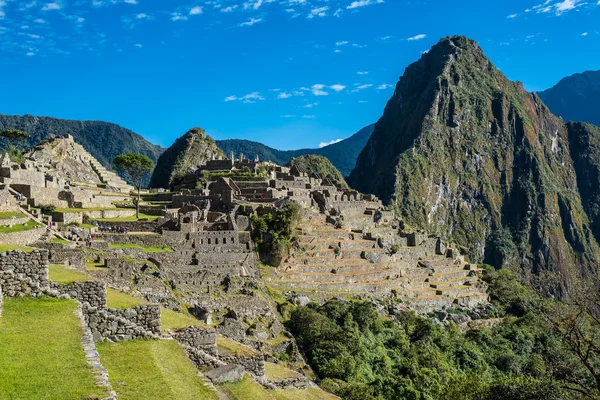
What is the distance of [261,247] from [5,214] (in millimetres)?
19957

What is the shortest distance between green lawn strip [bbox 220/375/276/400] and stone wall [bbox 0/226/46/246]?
1705 centimetres

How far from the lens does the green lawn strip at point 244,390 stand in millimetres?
11266

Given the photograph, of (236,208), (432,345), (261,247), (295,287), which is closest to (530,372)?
(432,345)

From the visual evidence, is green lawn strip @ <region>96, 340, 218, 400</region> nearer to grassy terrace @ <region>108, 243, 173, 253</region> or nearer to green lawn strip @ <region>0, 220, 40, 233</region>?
green lawn strip @ <region>0, 220, 40, 233</region>

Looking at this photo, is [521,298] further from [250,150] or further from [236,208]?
[250,150]

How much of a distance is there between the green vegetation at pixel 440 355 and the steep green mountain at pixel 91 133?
115 meters

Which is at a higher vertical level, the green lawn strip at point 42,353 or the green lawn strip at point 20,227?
the green lawn strip at point 20,227

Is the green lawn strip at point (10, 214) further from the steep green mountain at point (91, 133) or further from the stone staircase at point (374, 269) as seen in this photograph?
the steep green mountain at point (91, 133)

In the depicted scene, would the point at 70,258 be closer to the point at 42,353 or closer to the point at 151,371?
the point at 151,371

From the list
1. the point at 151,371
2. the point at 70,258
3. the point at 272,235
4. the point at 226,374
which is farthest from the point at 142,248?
the point at 151,371

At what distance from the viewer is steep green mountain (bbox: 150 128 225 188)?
363 feet

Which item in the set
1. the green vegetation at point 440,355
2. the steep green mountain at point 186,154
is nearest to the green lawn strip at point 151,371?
the green vegetation at point 440,355

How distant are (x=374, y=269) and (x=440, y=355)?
44.6 ft

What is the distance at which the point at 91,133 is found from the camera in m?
156
